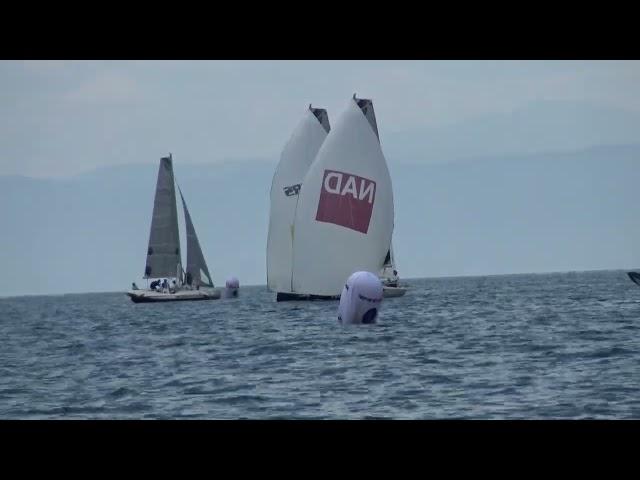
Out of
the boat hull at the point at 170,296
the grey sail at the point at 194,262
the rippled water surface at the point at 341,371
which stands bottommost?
the rippled water surface at the point at 341,371

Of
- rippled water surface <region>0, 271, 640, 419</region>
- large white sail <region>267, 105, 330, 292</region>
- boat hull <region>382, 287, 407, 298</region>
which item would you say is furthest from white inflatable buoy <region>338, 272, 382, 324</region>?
boat hull <region>382, 287, 407, 298</region>

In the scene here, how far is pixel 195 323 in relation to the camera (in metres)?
50.7

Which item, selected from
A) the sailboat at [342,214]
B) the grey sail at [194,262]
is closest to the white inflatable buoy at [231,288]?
the grey sail at [194,262]

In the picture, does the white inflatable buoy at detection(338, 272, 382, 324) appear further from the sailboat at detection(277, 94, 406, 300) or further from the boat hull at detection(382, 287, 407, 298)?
the boat hull at detection(382, 287, 407, 298)

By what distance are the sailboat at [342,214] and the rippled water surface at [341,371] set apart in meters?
5.18

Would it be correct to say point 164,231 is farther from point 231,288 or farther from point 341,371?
point 341,371

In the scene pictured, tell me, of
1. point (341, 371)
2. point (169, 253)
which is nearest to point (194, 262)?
point (169, 253)

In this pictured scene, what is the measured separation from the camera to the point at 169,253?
241 feet

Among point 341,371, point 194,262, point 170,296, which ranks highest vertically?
point 194,262

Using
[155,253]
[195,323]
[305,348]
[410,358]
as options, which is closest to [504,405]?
[410,358]

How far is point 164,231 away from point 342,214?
27.8 metres

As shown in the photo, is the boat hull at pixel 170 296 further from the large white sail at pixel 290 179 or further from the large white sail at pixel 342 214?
the large white sail at pixel 342 214

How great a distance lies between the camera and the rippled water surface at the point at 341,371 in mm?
18719
